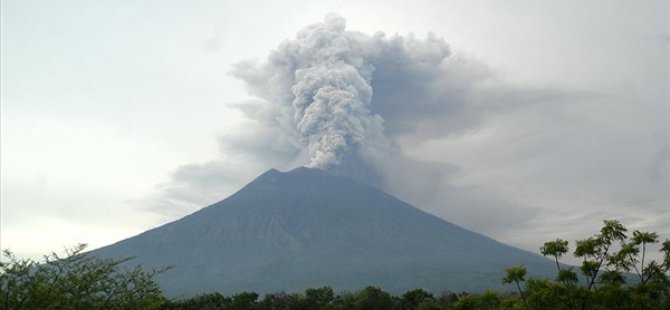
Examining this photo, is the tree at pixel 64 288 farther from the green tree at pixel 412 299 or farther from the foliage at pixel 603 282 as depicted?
the green tree at pixel 412 299

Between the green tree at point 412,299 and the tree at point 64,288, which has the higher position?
the tree at point 64,288

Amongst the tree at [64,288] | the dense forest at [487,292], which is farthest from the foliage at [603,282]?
the tree at [64,288]

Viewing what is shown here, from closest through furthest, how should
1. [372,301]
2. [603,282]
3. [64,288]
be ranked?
1. [64,288]
2. [603,282]
3. [372,301]

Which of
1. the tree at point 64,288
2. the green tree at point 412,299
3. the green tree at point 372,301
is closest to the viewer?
the tree at point 64,288

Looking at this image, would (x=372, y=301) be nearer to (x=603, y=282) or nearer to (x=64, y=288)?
(x=603, y=282)

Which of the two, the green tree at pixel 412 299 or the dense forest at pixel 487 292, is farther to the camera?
the green tree at pixel 412 299

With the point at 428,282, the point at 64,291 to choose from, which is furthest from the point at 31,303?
the point at 428,282

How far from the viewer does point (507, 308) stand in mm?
28000

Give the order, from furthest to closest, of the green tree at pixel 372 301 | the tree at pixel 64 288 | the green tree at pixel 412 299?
the green tree at pixel 412 299
the green tree at pixel 372 301
the tree at pixel 64 288

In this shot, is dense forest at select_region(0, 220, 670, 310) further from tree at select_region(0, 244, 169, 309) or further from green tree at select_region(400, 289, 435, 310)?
green tree at select_region(400, 289, 435, 310)

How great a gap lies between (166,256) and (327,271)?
175ft

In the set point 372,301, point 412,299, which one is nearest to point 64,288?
point 372,301

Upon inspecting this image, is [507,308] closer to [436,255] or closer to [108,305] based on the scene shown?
[108,305]

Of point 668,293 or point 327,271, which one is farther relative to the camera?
point 327,271
